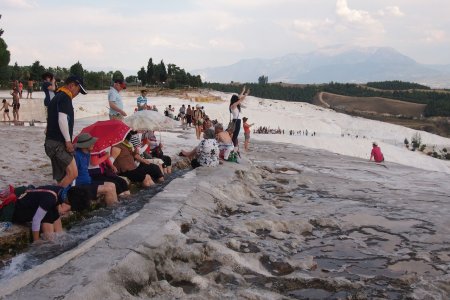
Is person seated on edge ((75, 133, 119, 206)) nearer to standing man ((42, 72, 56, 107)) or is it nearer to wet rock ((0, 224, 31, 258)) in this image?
wet rock ((0, 224, 31, 258))

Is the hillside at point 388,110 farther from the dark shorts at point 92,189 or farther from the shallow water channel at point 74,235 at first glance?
the dark shorts at point 92,189

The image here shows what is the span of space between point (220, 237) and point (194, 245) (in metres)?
0.66

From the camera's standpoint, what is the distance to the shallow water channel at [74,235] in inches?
177

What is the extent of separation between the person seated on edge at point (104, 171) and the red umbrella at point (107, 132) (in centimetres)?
17

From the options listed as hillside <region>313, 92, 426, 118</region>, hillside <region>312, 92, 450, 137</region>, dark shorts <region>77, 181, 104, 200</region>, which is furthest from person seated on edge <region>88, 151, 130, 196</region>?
hillside <region>313, 92, 426, 118</region>

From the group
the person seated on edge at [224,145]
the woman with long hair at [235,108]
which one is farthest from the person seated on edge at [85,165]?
the woman with long hair at [235,108]

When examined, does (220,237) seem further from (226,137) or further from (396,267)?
(226,137)

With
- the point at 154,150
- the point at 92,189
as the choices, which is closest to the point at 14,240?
the point at 92,189

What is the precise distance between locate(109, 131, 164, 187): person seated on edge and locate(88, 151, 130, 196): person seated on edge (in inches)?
20.6

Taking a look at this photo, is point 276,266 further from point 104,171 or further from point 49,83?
point 49,83

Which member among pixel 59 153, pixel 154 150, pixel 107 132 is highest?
pixel 107 132

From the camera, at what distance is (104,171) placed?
7.27 meters

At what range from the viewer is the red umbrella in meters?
7.32

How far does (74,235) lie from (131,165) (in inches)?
120
